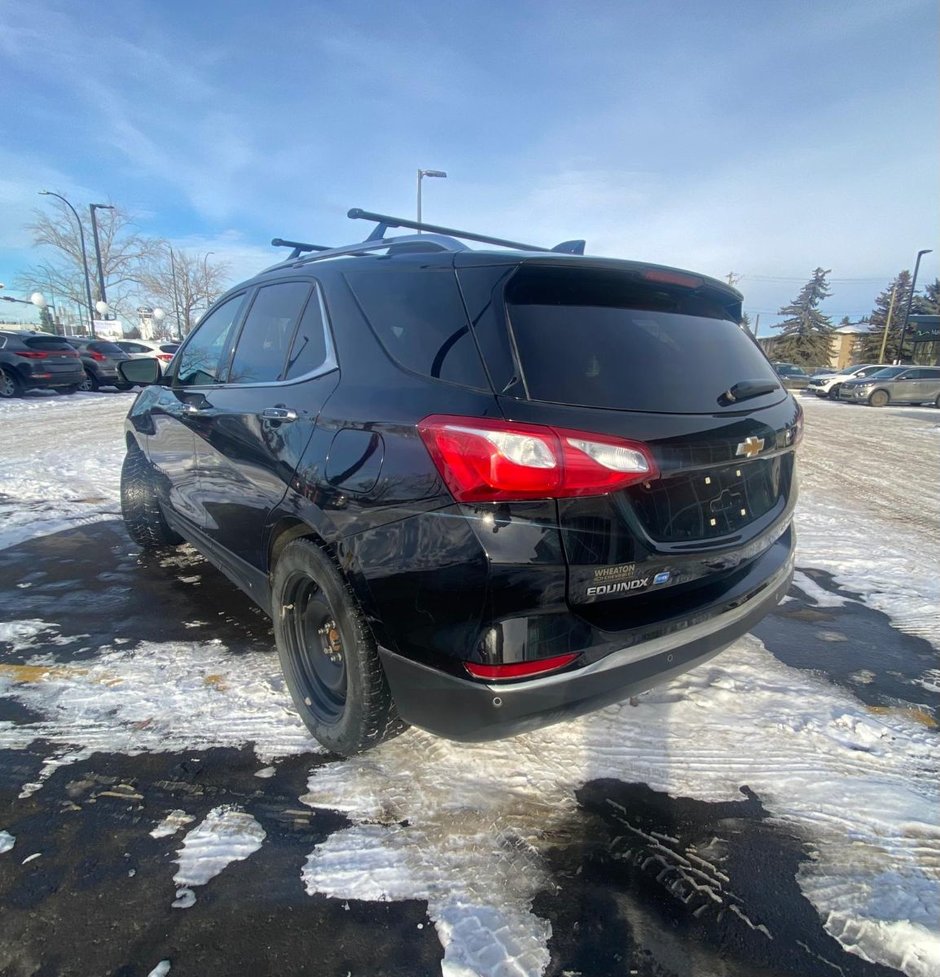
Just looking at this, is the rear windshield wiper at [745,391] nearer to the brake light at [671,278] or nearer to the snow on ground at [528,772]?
the brake light at [671,278]

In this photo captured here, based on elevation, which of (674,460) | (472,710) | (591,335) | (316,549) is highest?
(591,335)

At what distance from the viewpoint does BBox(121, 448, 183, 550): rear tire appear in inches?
169

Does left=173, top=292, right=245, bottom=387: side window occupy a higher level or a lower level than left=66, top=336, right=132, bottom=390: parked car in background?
lower

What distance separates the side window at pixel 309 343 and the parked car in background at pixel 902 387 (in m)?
26.1

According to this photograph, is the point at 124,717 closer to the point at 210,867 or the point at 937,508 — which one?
the point at 210,867

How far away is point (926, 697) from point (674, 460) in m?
2.01

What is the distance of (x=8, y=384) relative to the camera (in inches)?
598

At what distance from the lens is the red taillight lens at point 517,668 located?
158cm

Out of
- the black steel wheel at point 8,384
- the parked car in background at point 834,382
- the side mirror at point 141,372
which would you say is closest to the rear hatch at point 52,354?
the black steel wheel at point 8,384

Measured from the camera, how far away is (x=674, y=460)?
1.70 metres

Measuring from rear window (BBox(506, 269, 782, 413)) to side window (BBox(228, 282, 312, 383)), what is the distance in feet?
3.81

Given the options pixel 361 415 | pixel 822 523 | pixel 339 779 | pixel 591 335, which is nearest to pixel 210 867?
pixel 339 779

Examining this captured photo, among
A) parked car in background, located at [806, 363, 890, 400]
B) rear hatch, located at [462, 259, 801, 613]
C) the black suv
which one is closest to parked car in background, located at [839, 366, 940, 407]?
parked car in background, located at [806, 363, 890, 400]

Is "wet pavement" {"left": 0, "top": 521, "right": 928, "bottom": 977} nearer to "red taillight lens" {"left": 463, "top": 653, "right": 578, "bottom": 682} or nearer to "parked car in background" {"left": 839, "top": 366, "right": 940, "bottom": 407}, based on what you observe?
"red taillight lens" {"left": 463, "top": 653, "right": 578, "bottom": 682}
